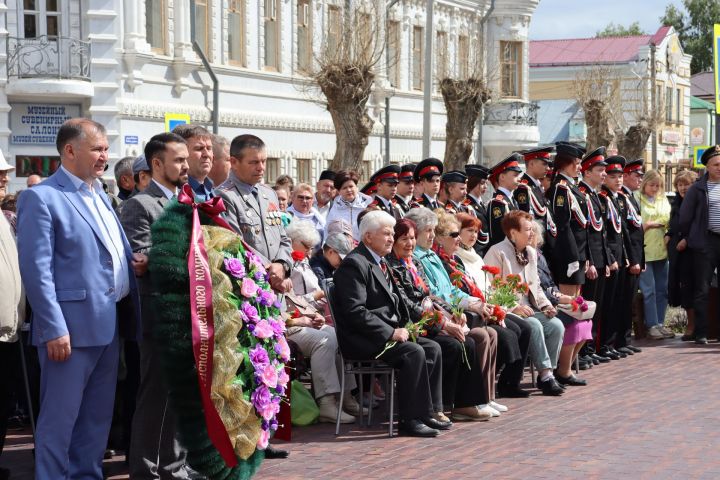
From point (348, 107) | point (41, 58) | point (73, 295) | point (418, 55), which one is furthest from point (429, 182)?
point (418, 55)

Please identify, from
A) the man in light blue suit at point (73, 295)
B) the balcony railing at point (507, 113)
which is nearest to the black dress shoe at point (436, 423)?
the man in light blue suit at point (73, 295)

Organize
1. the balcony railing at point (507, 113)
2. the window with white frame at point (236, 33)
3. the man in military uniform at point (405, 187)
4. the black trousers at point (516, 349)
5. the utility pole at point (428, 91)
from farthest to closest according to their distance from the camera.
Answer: the balcony railing at point (507, 113) → the window with white frame at point (236, 33) → the utility pole at point (428, 91) → the man in military uniform at point (405, 187) → the black trousers at point (516, 349)

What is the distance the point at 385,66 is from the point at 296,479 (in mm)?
27542

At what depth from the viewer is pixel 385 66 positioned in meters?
35.5

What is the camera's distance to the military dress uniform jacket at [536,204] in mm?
14102

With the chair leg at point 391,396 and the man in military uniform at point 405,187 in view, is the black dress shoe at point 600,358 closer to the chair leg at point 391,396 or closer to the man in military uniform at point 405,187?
the man in military uniform at point 405,187

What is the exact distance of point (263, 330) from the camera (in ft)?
25.3

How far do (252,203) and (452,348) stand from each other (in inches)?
100

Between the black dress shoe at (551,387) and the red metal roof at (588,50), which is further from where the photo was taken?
the red metal roof at (588,50)

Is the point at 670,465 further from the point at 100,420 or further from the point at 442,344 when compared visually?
the point at 100,420

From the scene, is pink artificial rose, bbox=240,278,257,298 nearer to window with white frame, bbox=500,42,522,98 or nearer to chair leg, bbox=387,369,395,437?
chair leg, bbox=387,369,395,437

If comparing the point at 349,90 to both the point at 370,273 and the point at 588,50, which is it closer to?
the point at 370,273

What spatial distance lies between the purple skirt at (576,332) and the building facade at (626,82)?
45053 mm

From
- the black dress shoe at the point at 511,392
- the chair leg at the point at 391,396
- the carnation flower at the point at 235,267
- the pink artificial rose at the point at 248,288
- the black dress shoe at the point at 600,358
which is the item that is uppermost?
the carnation flower at the point at 235,267
